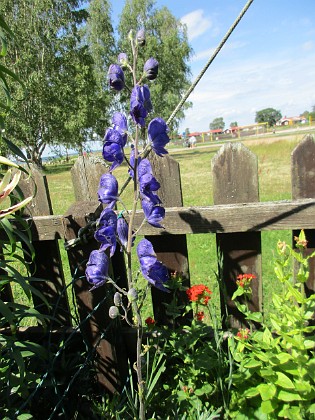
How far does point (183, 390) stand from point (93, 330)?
0.53 m

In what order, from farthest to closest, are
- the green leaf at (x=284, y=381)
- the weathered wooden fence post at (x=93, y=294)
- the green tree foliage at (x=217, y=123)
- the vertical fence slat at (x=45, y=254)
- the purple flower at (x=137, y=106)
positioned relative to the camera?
1. the green tree foliage at (x=217, y=123)
2. the vertical fence slat at (x=45, y=254)
3. the weathered wooden fence post at (x=93, y=294)
4. the green leaf at (x=284, y=381)
5. the purple flower at (x=137, y=106)

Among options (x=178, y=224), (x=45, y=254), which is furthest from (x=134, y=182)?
(x=45, y=254)

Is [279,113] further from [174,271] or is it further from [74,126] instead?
[174,271]

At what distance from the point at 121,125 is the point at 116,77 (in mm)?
140

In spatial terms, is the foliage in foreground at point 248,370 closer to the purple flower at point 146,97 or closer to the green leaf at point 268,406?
the green leaf at point 268,406

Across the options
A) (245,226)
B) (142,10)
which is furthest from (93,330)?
(142,10)

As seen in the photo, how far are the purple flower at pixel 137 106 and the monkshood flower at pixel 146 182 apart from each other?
4.7 inches

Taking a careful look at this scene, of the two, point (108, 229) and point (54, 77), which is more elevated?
point (54, 77)

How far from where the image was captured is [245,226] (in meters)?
1.70

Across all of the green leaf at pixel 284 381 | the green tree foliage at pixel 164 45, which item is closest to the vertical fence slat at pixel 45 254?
the green leaf at pixel 284 381

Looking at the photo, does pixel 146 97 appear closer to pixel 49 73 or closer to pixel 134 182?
pixel 134 182

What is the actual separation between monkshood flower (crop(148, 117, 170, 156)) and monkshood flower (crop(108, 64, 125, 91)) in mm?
162

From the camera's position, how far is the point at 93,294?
174cm

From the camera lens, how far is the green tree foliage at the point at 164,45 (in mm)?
29281
